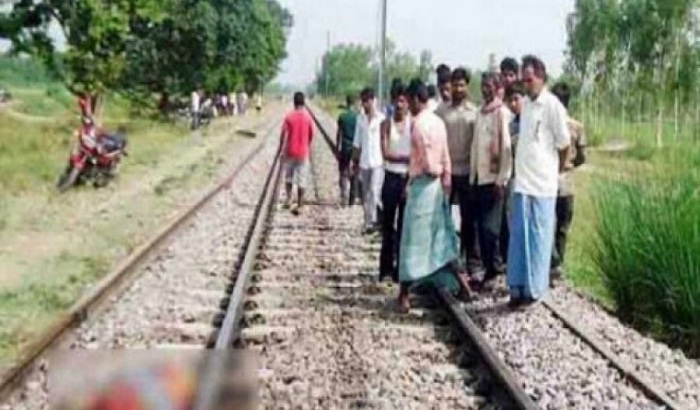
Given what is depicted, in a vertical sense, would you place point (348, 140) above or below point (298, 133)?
below

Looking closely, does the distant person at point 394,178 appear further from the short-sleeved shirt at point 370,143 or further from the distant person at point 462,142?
the short-sleeved shirt at point 370,143

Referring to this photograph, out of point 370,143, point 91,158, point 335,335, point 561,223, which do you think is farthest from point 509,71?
point 91,158

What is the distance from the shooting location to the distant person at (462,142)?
10.4 metres

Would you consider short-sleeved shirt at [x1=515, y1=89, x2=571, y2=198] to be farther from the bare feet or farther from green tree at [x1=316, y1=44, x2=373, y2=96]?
green tree at [x1=316, y1=44, x2=373, y2=96]

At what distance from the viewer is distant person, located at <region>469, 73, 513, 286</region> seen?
10016 mm

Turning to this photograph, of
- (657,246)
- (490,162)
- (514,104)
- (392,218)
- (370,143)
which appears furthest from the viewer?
(370,143)

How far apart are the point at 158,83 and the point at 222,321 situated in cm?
4949

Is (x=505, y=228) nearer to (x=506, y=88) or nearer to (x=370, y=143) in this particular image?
(x=506, y=88)

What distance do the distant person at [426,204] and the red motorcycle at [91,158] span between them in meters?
11.9

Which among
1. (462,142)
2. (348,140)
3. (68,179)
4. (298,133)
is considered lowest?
(68,179)

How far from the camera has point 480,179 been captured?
33.5ft

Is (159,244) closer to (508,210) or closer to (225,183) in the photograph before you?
(508,210)

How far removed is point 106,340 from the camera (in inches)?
331

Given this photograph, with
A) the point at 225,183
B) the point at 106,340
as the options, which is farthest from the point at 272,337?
the point at 225,183
